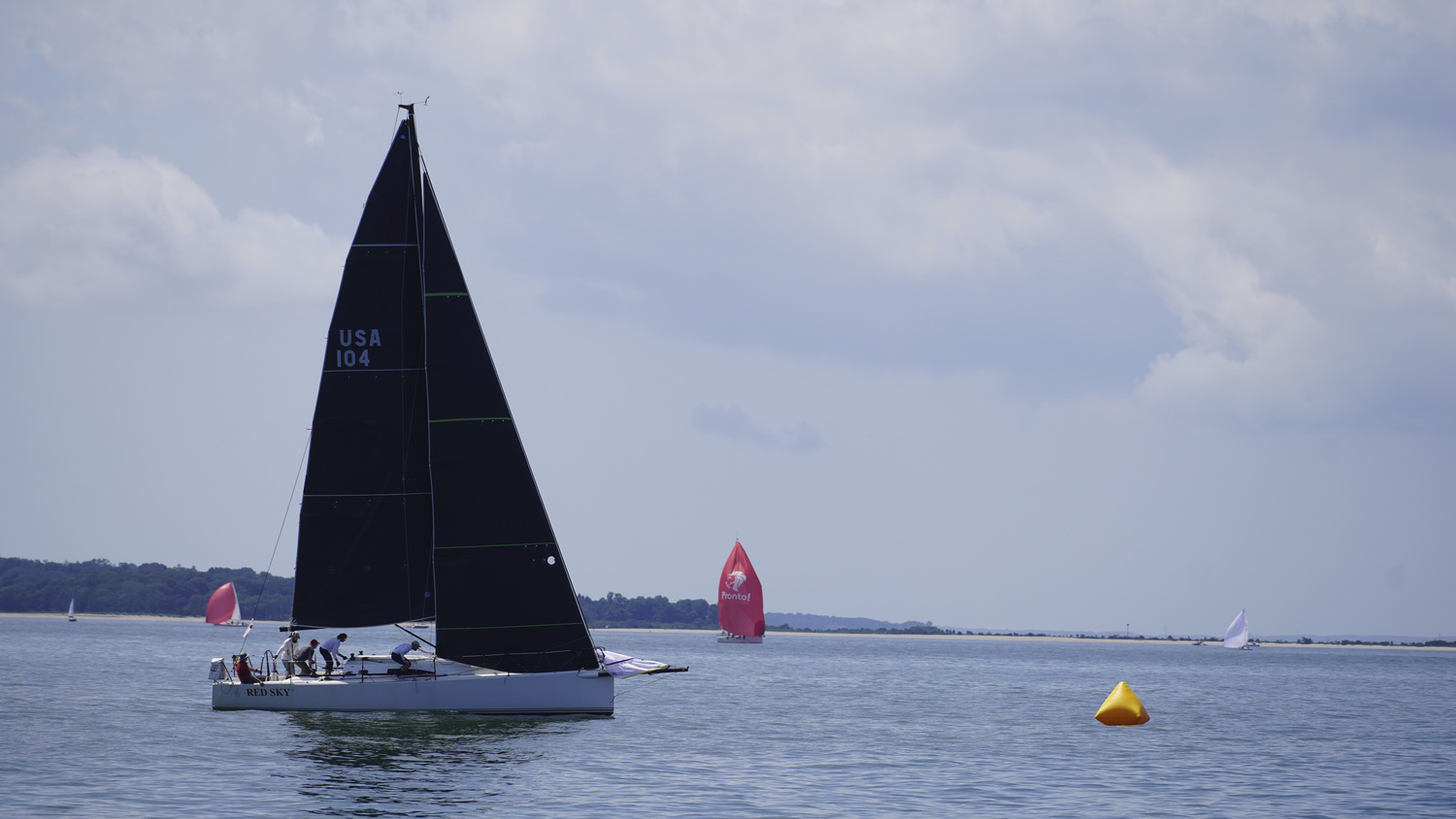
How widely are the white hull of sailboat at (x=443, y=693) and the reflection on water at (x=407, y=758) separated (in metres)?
0.75

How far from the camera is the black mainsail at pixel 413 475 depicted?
111 feet

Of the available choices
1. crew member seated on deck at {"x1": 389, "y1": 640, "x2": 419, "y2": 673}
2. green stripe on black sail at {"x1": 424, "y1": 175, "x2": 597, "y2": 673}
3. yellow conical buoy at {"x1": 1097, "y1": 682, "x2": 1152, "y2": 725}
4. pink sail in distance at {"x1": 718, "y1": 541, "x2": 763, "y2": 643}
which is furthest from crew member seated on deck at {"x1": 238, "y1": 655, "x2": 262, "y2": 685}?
pink sail in distance at {"x1": 718, "y1": 541, "x2": 763, "y2": 643}

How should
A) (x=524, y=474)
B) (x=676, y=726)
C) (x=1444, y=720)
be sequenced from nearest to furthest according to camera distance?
(x=524, y=474)
(x=676, y=726)
(x=1444, y=720)

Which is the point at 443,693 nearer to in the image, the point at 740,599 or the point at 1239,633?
the point at 740,599

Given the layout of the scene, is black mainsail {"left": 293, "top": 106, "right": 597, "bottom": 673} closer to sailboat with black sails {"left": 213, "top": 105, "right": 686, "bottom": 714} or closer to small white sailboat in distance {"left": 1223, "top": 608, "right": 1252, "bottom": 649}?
sailboat with black sails {"left": 213, "top": 105, "right": 686, "bottom": 714}

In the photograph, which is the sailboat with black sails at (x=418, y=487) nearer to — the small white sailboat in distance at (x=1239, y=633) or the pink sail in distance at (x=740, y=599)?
the pink sail in distance at (x=740, y=599)

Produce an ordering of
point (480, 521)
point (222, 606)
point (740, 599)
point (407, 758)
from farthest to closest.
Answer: point (222, 606) → point (740, 599) → point (480, 521) → point (407, 758)

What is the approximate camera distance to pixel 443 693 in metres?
32.4

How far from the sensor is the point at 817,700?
175ft

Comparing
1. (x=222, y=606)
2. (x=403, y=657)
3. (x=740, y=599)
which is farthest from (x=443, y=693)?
(x=222, y=606)

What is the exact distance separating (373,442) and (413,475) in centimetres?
135

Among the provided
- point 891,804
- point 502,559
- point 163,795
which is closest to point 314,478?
point 502,559

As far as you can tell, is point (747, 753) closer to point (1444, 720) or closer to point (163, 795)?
point (163, 795)

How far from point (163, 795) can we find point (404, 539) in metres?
11.2
